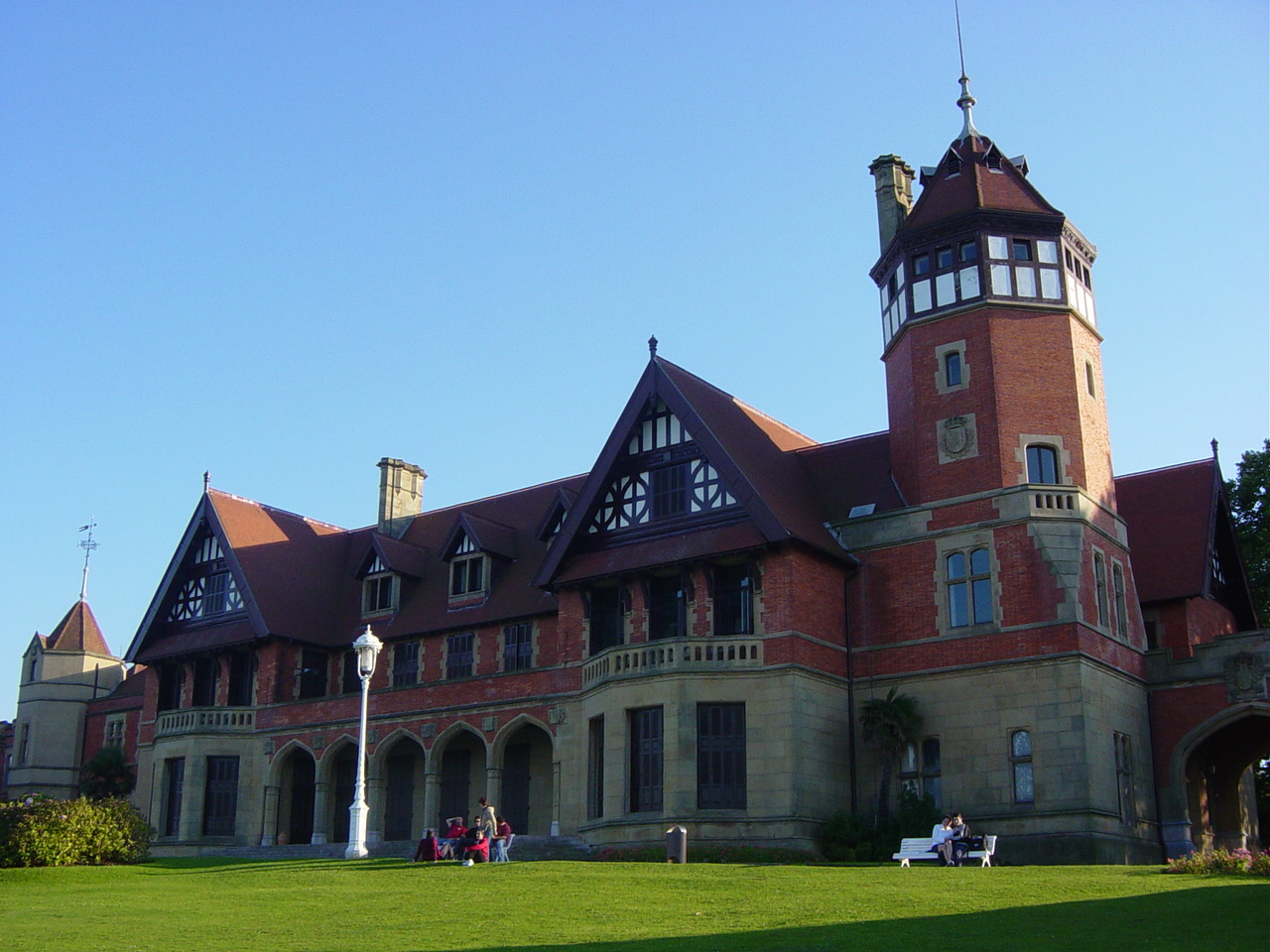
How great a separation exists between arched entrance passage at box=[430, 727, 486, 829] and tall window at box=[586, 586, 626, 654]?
6.25 m

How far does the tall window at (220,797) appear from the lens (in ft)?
146

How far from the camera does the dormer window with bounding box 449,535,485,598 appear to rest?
43.7 m

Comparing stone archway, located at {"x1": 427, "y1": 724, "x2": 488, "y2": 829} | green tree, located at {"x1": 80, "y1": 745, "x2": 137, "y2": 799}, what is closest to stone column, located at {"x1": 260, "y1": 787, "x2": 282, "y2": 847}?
stone archway, located at {"x1": 427, "y1": 724, "x2": 488, "y2": 829}

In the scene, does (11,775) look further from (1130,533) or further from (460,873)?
(1130,533)

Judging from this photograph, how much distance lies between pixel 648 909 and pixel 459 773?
75.7 ft

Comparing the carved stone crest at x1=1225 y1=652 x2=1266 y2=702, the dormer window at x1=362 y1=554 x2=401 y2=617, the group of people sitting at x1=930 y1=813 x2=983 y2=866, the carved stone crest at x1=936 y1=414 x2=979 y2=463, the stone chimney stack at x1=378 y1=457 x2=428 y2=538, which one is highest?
the stone chimney stack at x1=378 y1=457 x2=428 y2=538

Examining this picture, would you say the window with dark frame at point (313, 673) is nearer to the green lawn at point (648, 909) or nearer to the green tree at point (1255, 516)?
the green lawn at point (648, 909)

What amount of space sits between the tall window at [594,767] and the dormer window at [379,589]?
12.3 m

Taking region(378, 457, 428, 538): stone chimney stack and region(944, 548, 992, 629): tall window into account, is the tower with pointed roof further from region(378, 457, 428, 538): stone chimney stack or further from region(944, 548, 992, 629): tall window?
region(944, 548, 992, 629): tall window

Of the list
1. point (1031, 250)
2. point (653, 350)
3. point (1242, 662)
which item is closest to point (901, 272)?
point (1031, 250)

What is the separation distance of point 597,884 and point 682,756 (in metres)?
9.17

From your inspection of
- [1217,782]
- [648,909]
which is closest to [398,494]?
[1217,782]

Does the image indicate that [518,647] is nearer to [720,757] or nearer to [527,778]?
[527,778]

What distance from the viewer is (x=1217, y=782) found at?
1486 inches
